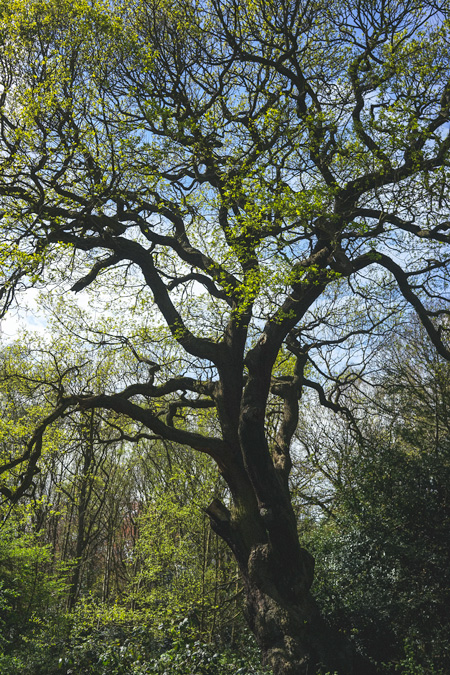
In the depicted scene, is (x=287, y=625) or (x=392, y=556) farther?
(x=392, y=556)

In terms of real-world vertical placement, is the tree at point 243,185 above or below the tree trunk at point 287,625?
above

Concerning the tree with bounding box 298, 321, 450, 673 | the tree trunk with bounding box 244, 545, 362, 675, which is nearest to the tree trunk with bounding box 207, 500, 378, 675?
the tree trunk with bounding box 244, 545, 362, 675

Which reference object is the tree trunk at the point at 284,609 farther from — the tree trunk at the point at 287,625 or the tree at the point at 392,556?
the tree at the point at 392,556

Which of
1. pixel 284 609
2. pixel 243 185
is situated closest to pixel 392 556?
pixel 284 609

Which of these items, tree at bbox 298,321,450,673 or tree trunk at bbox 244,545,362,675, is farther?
tree at bbox 298,321,450,673

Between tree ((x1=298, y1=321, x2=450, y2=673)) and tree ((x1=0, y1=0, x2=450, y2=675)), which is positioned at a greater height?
tree ((x1=0, y1=0, x2=450, y2=675))

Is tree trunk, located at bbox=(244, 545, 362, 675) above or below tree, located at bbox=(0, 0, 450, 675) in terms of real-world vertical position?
below

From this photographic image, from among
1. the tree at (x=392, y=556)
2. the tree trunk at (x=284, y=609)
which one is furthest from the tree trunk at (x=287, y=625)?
the tree at (x=392, y=556)

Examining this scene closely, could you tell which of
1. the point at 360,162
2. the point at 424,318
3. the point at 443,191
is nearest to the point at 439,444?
the point at 424,318

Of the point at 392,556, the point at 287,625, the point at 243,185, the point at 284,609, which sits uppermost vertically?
the point at 243,185

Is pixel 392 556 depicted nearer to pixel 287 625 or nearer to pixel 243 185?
pixel 287 625

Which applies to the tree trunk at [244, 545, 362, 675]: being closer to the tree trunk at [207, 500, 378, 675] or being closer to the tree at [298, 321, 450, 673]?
the tree trunk at [207, 500, 378, 675]

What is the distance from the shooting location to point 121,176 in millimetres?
7500

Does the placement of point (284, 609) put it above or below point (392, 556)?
below
